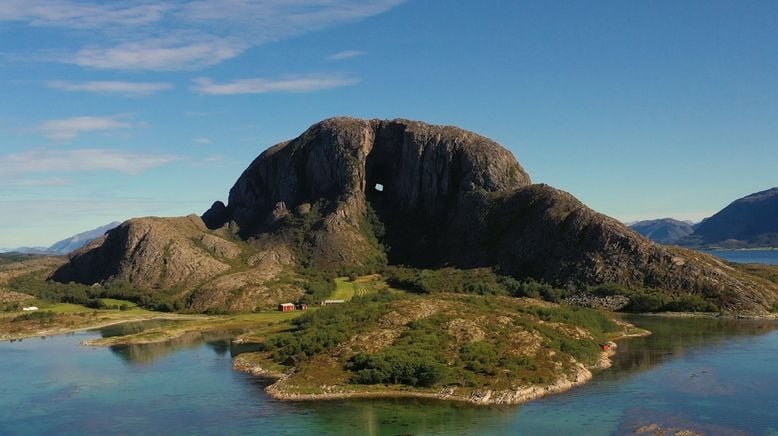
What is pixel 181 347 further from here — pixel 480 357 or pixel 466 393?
pixel 466 393

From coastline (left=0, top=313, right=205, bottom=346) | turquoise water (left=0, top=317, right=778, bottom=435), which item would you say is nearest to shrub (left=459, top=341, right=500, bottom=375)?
turquoise water (left=0, top=317, right=778, bottom=435)

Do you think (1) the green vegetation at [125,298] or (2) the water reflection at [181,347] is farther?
(1) the green vegetation at [125,298]

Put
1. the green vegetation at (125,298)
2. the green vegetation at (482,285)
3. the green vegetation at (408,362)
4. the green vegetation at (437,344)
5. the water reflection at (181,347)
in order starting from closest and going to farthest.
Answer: the green vegetation at (408,362), the green vegetation at (437,344), the water reflection at (181,347), the green vegetation at (482,285), the green vegetation at (125,298)

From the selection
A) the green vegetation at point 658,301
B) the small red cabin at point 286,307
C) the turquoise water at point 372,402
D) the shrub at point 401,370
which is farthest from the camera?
the small red cabin at point 286,307

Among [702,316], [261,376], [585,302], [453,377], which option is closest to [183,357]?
[261,376]

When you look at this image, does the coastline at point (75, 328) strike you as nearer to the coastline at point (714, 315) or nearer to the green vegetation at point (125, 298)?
the green vegetation at point (125, 298)

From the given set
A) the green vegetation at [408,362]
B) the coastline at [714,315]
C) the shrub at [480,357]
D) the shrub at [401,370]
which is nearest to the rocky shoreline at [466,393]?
the shrub at [401,370]

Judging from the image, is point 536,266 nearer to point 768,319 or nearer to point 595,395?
point 768,319

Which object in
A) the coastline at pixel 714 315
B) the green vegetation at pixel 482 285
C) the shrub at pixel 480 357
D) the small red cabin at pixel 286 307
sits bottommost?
the coastline at pixel 714 315
